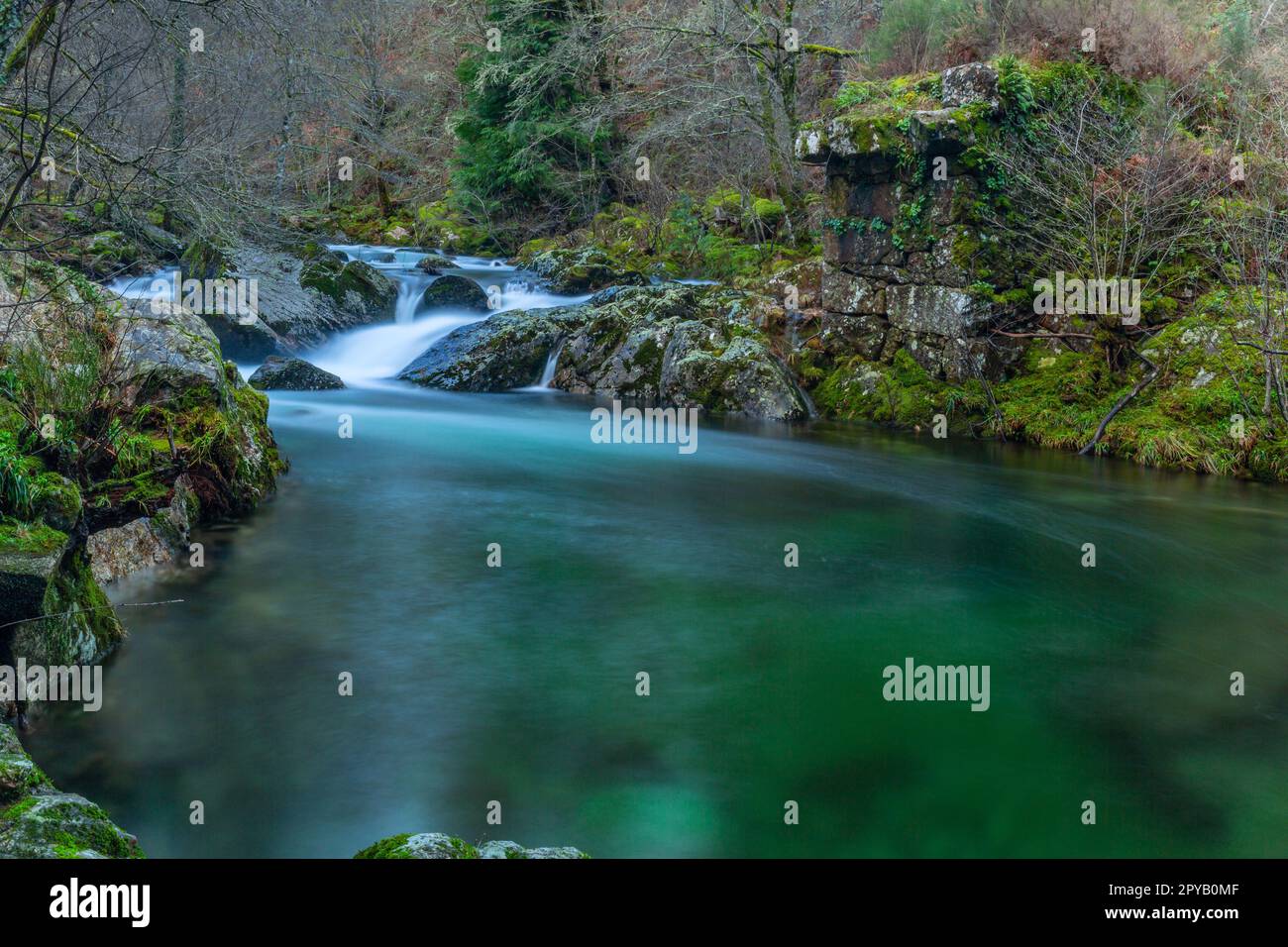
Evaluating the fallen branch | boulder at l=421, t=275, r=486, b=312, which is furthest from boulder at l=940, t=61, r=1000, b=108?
boulder at l=421, t=275, r=486, b=312

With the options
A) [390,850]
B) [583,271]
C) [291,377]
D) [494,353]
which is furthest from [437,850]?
[583,271]

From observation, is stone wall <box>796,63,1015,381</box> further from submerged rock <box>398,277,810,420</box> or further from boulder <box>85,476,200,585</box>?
boulder <box>85,476,200,585</box>

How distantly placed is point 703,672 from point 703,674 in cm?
3

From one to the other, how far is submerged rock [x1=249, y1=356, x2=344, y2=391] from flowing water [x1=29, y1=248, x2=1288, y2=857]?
6.32 m

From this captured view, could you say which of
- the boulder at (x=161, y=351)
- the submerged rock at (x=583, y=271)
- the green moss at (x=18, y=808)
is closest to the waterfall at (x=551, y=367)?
the submerged rock at (x=583, y=271)

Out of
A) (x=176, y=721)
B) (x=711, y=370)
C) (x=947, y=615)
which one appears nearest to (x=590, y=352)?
(x=711, y=370)

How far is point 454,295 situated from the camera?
2075cm

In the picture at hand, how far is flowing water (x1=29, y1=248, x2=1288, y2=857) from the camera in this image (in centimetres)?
459

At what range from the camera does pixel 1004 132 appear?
1441 cm

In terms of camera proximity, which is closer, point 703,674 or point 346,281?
point 703,674

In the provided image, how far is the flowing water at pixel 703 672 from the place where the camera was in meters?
4.59

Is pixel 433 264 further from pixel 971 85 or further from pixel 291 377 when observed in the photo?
pixel 971 85

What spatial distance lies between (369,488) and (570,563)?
3.25 meters
